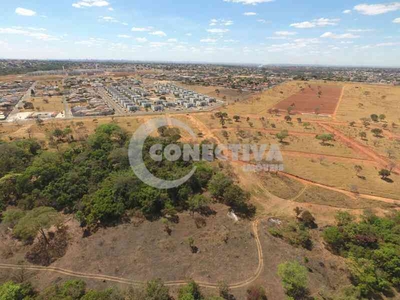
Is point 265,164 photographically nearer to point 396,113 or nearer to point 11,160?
point 11,160

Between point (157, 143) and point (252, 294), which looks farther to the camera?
point (157, 143)

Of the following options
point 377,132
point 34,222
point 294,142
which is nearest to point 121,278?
point 34,222

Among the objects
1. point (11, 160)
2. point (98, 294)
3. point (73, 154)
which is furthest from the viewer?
point (73, 154)

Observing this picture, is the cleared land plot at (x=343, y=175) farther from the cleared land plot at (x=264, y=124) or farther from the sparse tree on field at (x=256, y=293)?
the sparse tree on field at (x=256, y=293)

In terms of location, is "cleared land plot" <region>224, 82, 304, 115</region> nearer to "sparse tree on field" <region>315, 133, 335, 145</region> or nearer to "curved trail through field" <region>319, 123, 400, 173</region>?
"curved trail through field" <region>319, 123, 400, 173</region>

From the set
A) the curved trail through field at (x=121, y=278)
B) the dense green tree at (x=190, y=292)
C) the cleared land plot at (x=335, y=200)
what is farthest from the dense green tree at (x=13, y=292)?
the cleared land plot at (x=335, y=200)

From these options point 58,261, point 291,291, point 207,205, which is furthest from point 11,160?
point 291,291
